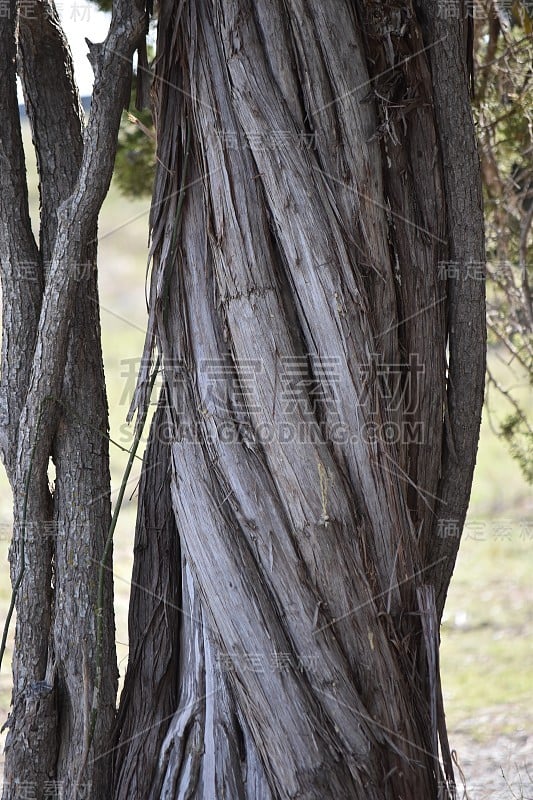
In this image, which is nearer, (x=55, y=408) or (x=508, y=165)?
(x=55, y=408)

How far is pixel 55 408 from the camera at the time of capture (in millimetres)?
1614

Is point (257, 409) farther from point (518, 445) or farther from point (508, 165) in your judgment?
point (508, 165)

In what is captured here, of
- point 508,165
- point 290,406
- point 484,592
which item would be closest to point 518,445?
point 508,165

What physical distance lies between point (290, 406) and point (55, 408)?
1.50 ft

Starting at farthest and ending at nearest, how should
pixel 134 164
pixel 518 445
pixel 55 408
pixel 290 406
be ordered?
pixel 134 164
pixel 518 445
pixel 55 408
pixel 290 406

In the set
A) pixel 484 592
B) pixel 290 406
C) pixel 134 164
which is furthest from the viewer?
pixel 484 592

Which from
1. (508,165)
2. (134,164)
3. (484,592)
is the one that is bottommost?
(484,592)

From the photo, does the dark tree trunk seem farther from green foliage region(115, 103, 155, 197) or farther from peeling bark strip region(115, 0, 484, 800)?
green foliage region(115, 103, 155, 197)

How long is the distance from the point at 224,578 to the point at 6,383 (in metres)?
0.59

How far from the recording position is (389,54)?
1.66 m

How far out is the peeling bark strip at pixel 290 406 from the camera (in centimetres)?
148

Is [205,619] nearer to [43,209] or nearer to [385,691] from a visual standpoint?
[385,691]

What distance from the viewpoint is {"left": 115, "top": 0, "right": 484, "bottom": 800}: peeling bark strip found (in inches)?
58.4

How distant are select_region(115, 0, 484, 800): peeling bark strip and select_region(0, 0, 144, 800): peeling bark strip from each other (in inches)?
4.5
